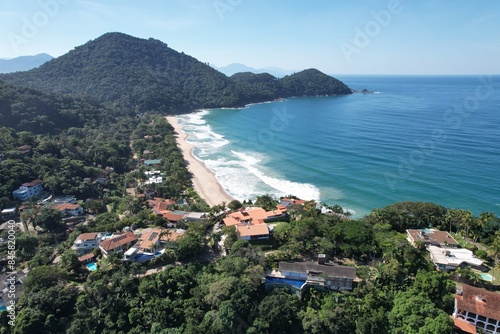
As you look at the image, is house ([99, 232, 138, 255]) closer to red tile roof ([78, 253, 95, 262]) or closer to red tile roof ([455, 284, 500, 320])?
red tile roof ([78, 253, 95, 262])

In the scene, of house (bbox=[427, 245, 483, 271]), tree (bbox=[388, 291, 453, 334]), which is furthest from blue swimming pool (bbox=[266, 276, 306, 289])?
house (bbox=[427, 245, 483, 271])

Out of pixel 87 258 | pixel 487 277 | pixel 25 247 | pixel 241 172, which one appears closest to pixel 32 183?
pixel 25 247

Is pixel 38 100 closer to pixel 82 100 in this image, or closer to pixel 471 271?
pixel 82 100

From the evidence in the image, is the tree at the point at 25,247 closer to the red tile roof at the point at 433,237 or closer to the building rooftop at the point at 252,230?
the building rooftop at the point at 252,230

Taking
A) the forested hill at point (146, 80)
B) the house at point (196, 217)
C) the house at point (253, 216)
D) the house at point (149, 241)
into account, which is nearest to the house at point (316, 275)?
the house at point (253, 216)

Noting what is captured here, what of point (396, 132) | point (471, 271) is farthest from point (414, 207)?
point (396, 132)

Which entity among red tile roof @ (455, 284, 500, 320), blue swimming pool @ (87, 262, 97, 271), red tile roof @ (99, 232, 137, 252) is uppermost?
red tile roof @ (99, 232, 137, 252)
